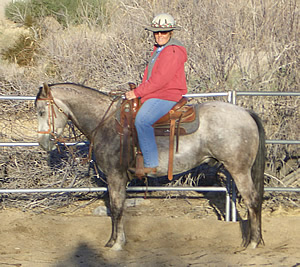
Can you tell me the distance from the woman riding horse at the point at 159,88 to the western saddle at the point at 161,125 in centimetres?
8

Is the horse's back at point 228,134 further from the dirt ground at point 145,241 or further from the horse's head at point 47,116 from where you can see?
the horse's head at point 47,116

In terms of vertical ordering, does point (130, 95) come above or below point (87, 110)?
above

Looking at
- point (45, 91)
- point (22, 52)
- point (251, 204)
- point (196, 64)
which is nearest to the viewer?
point (45, 91)

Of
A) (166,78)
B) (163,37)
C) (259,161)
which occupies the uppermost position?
(163,37)

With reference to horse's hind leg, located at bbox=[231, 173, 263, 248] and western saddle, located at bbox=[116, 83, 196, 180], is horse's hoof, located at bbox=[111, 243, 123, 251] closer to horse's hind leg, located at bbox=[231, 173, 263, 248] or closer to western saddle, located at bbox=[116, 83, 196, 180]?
western saddle, located at bbox=[116, 83, 196, 180]

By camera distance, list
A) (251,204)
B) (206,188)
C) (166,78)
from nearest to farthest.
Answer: (166,78) < (251,204) < (206,188)

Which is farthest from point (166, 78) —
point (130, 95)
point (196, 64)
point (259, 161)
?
point (196, 64)

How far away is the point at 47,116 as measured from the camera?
4.87m

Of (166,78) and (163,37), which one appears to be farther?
(163,37)

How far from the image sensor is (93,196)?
7.23m

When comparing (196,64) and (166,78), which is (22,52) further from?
(166,78)

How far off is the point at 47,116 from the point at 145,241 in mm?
1974

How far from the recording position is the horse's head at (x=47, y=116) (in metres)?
4.83

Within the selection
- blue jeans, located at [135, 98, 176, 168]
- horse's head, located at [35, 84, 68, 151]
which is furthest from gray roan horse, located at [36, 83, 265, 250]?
blue jeans, located at [135, 98, 176, 168]
